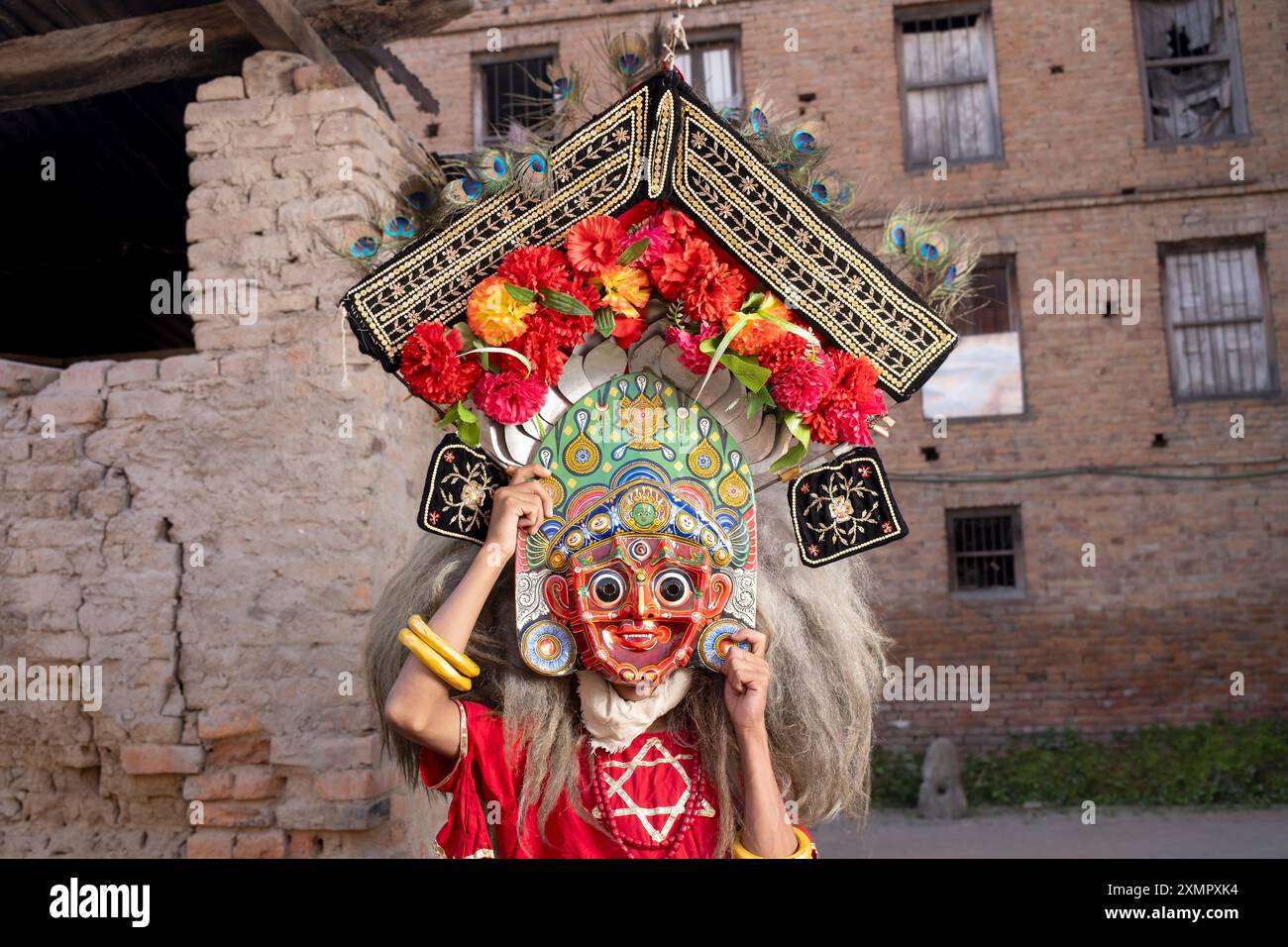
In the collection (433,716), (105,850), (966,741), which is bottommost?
(966,741)

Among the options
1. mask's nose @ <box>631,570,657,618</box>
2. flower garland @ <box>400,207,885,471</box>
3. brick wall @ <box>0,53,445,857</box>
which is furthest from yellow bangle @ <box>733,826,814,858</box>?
brick wall @ <box>0,53,445,857</box>

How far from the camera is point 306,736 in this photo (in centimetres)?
402

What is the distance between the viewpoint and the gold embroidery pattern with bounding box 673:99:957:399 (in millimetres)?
2600

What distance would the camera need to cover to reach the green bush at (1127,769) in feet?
31.4

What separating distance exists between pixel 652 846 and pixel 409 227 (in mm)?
1663

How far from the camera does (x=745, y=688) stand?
2.44 metres

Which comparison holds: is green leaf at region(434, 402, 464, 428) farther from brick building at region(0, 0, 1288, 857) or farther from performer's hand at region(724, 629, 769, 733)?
brick building at region(0, 0, 1288, 857)

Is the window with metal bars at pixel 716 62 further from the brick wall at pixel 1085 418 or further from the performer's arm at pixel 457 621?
the performer's arm at pixel 457 621

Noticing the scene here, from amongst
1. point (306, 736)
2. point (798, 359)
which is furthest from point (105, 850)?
point (798, 359)

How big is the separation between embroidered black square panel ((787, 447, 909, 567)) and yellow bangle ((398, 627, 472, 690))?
90 centimetres

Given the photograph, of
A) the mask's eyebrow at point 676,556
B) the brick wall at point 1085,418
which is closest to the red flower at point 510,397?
the mask's eyebrow at point 676,556

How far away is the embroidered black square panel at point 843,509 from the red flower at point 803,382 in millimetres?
223

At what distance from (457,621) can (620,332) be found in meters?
0.80

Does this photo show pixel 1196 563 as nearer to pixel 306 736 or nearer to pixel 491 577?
pixel 306 736
